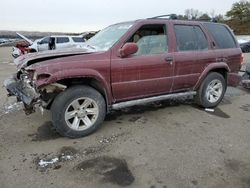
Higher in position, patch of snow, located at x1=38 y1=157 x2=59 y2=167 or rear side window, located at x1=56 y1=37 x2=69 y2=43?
rear side window, located at x1=56 y1=37 x2=69 y2=43

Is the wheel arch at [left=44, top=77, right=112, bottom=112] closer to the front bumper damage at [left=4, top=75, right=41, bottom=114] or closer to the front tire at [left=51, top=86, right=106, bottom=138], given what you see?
the front tire at [left=51, top=86, right=106, bottom=138]

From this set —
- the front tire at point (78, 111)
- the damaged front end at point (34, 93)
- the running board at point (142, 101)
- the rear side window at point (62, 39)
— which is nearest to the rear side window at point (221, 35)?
the running board at point (142, 101)

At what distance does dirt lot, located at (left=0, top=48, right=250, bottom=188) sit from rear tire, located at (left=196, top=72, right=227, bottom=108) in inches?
14.1

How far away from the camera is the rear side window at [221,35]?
5949 mm

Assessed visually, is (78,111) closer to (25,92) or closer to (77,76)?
(77,76)

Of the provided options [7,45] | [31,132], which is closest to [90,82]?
[31,132]

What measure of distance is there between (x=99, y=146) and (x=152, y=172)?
3.47ft

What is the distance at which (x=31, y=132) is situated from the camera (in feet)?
15.1

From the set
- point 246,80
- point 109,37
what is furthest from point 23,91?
point 246,80

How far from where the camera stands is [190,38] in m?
5.53

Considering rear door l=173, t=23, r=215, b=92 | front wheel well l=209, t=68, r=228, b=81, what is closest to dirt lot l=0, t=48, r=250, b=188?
rear door l=173, t=23, r=215, b=92

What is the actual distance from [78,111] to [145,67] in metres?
1.43

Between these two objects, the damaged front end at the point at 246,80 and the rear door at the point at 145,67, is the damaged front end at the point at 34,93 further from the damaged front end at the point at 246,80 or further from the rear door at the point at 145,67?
the damaged front end at the point at 246,80

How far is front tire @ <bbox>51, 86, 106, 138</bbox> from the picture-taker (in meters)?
4.14
